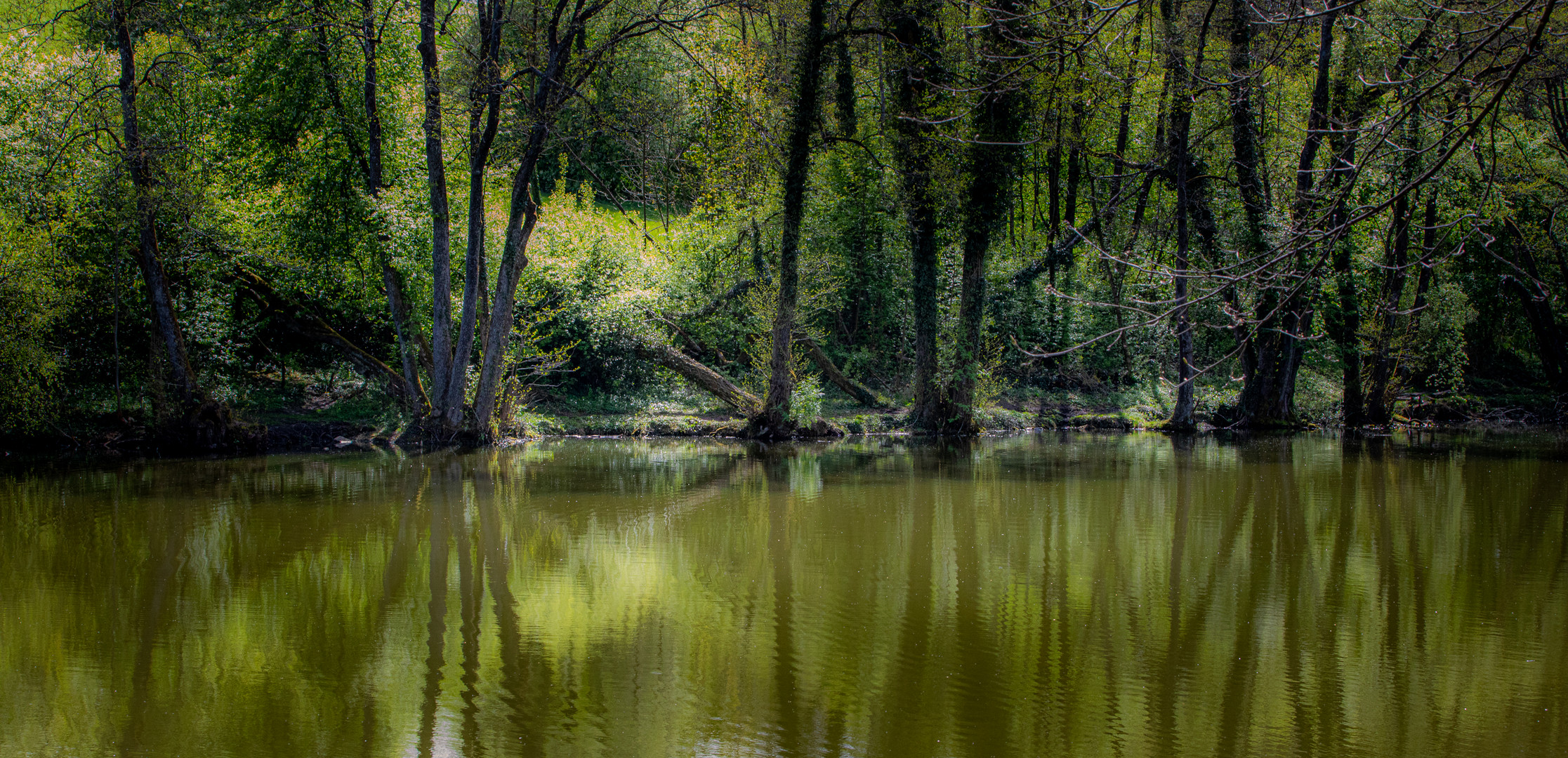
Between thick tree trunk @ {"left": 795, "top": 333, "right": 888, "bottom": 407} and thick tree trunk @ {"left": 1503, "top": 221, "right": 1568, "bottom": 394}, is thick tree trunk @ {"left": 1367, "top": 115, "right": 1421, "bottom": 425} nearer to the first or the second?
thick tree trunk @ {"left": 1503, "top": 221, "right": 1568, "bottom": 394}

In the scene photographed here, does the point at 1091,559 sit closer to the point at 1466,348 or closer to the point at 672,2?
the point at 672,2

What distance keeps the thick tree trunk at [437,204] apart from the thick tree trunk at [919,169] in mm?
7234

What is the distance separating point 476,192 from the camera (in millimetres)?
15391

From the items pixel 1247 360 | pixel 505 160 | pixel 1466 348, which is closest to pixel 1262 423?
pixel 1247 360

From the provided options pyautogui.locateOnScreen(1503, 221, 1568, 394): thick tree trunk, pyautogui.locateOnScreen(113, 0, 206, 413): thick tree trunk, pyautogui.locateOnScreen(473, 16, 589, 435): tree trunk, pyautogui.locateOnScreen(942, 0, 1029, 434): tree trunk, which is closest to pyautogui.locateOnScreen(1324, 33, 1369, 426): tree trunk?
pyautogui.locateOnScreen(1503, 221, 1568, 394): thick tree trunk

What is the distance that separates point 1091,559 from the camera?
739 cm

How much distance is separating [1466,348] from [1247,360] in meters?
8.44

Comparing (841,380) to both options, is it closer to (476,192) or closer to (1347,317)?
(476,192)

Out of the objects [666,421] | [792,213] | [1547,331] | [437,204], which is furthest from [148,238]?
[1547,331]

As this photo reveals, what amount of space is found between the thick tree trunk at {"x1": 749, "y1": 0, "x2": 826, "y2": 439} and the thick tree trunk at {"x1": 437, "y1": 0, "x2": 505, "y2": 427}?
484 cm

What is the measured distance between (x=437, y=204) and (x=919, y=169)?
8173 mm

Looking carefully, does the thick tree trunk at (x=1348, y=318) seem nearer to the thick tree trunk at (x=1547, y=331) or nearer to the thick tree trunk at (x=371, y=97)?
the thick tree trunk at (x=1547, y=331)

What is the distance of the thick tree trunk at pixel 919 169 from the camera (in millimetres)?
16906

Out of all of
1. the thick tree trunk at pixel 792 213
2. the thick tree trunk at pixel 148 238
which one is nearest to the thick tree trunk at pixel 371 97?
the thick tree trunk at pixel 148 238
